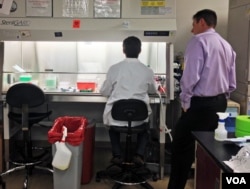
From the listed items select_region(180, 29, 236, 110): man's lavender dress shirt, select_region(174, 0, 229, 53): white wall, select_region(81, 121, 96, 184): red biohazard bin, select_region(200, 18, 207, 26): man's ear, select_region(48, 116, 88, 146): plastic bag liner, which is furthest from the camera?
select_region(174, 0, 229, 53): white wall

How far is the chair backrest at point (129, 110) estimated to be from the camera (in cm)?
284

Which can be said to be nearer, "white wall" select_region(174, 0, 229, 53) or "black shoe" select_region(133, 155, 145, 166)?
"black shoe" select_region(133, 155, 145, 166)

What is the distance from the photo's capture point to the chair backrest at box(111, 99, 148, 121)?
2838 millimetres

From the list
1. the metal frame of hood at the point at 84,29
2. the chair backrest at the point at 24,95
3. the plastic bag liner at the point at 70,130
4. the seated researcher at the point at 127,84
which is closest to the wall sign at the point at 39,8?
the metal frame of hood at the point at 84,29

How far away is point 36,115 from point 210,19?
1.78m

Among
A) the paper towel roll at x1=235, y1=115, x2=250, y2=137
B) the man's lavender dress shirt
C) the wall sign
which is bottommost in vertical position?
the paper towel roll at x1=235, y1=115, x2=250, y2=137

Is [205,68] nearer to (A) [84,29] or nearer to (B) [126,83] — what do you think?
(B) [126,83]

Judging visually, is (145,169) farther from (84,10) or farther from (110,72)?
(84,10)

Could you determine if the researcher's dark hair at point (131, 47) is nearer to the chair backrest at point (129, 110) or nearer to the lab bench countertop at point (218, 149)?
the chair backrest at point (129, 110)

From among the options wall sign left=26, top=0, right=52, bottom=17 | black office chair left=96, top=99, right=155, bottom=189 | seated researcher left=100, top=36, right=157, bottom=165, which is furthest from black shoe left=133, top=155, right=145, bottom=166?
wall sign left=26, top=0, right=52, bottom=17

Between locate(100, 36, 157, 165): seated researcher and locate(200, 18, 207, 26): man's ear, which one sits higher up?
locate(200, 18, 207, 26): man's ear

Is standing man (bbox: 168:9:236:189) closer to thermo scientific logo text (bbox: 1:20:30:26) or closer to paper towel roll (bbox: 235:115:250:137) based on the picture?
paper towel roll (bbox: 235:115:250:137)

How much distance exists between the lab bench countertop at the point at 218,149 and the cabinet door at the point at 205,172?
0.19ft

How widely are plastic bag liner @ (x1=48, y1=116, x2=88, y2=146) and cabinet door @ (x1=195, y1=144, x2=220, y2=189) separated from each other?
113 centimetres
